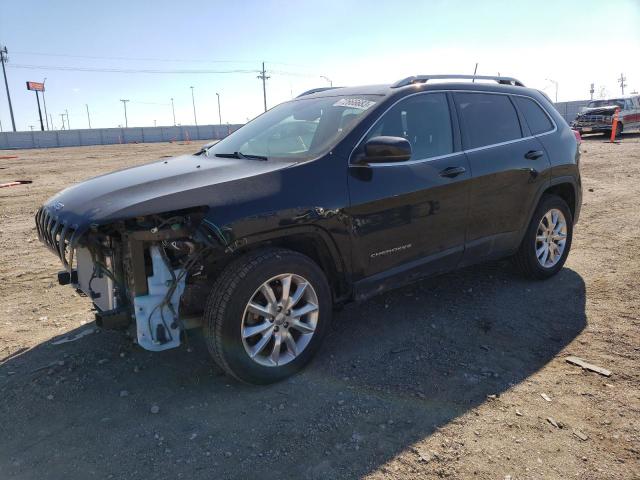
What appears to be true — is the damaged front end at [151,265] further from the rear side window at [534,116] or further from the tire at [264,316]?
the rear side window at [534,116]

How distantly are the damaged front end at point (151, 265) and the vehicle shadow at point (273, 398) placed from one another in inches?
19.4

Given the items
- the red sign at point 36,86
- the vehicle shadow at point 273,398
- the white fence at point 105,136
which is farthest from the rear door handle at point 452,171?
the red sign at point 36,86

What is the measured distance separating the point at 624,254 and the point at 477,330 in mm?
2817

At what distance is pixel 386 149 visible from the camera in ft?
10.7

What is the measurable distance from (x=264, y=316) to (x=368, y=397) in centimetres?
81

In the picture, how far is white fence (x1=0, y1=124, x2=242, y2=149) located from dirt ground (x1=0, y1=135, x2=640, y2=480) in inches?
1799

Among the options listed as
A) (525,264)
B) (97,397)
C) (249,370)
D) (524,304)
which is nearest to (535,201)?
(525,264)

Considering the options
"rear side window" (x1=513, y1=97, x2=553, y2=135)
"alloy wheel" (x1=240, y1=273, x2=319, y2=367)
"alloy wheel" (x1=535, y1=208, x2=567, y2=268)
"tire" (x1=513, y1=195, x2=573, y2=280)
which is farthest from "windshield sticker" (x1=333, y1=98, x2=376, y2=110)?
"alloy wheel" (x1=535, y1=208, x2=567, y2=268)

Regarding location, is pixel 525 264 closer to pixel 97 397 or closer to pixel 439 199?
pixel 439 199

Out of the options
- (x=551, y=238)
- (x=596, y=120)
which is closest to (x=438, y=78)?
(x=551, y=238)

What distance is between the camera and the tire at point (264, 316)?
9.54 ft

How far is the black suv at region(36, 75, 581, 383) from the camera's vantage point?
9.37 feet

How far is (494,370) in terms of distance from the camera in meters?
3.34

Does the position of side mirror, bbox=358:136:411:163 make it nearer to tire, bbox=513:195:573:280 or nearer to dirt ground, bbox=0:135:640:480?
dirt ground, bbox=0:135:640:480
